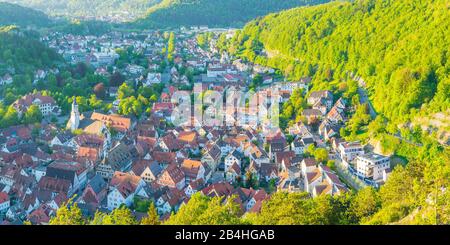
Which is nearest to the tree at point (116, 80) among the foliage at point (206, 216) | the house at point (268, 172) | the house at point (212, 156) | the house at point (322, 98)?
the house at point (322, 98)

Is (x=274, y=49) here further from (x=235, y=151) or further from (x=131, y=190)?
(x=131, y=190)

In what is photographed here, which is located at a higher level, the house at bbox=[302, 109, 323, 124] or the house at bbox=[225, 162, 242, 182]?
the house at bbox=[302, 109, 323, 124]

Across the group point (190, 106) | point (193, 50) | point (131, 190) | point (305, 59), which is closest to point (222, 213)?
point (131, 190)

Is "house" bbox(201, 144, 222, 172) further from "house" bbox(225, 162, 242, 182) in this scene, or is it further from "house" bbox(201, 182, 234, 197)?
"house" bbox(201, 182, 234, 197)

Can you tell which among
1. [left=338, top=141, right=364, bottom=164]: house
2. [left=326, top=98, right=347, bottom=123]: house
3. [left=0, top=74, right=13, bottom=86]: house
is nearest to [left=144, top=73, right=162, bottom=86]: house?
[left=0, top=74, right=13, bottom=86]: house

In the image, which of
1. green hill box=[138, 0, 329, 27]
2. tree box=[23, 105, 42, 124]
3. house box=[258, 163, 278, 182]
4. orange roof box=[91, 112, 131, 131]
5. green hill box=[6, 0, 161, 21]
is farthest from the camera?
green hill box=[6, 0, 161, 21]

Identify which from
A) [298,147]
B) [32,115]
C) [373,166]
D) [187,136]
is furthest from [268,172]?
[32,115]

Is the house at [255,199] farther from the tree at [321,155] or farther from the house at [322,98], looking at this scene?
the house at [322,98]
